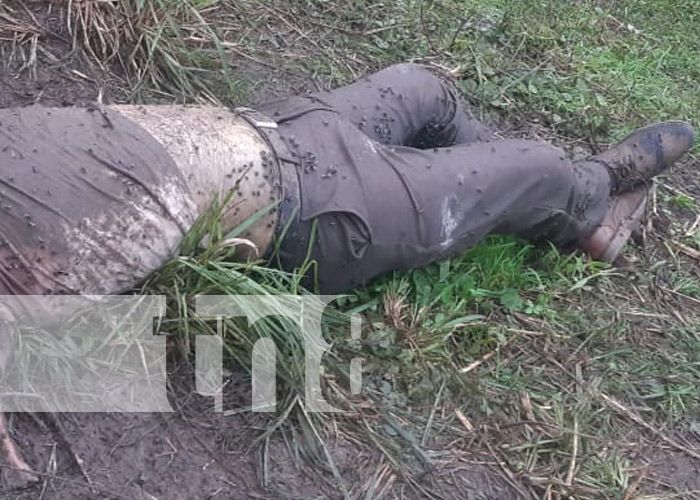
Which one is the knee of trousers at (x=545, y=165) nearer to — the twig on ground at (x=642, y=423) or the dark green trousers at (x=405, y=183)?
the dark green trousers at (x=405, y=183)

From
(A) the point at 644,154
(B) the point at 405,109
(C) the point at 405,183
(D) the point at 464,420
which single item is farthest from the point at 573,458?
(A) the point at 644,154

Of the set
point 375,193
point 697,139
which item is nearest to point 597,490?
point 375,193

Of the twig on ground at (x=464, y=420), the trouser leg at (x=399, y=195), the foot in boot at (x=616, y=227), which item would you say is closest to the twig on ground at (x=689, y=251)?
the foot in boot at (x=616, y=227)

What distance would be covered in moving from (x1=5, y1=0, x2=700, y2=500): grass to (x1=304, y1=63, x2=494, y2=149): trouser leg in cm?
37

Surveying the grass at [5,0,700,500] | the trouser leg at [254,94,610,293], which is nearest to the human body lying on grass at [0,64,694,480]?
the trouser leg at [254,94,610,293]

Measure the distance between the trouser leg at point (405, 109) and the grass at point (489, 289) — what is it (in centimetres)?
37

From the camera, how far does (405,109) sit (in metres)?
3.14

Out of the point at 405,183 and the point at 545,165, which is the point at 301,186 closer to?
the point at 405,183

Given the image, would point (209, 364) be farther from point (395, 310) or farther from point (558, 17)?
point (558, 17)

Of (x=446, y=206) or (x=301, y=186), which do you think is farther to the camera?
(x=446, y=206)

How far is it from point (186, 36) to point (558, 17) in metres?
1.80

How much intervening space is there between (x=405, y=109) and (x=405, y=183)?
44 centimetres

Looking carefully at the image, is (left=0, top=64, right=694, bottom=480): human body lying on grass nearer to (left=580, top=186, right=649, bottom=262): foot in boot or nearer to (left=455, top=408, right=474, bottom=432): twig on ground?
(left=580, top=186, right=649, bottom=262): foot in boot

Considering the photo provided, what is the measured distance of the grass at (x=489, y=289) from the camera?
8.24 feet
